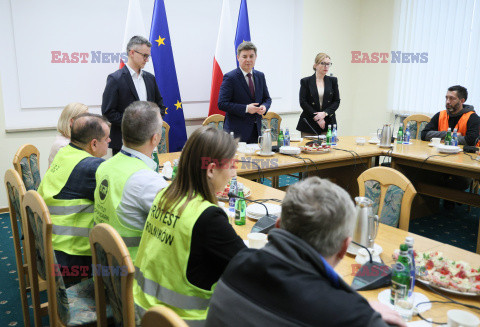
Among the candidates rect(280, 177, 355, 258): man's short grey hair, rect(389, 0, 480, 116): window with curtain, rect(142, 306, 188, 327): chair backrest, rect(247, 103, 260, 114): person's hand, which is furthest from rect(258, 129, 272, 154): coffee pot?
rect(389, 0, 480, 116): window with curtain

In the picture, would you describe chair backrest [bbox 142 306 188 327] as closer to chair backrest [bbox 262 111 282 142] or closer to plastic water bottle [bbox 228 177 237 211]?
plastic water bottle [bbox 228 177 237 211]

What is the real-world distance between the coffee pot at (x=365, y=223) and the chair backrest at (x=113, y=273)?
0.97m

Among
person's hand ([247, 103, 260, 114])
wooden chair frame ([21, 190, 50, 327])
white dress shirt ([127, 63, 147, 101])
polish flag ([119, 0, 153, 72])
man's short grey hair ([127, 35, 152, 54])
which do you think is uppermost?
polish flag ([119, 0, 153, 72])

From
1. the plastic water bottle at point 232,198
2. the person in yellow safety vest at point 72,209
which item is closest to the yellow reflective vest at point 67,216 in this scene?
the person in yellow safety vest at point 72,209

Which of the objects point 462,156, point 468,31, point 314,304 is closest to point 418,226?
point 462,156

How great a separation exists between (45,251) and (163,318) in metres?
0.92

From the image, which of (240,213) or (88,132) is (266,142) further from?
(88,132)

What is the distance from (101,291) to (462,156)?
3.36 m

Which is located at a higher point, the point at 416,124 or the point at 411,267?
the point at 416,124

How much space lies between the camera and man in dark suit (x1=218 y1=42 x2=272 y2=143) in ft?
13.6

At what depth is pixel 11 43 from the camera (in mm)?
4008

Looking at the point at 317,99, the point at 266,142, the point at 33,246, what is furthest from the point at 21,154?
the point at 317,99

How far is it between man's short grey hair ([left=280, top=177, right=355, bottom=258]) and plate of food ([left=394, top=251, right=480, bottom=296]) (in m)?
0.62

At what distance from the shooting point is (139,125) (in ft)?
6.44
